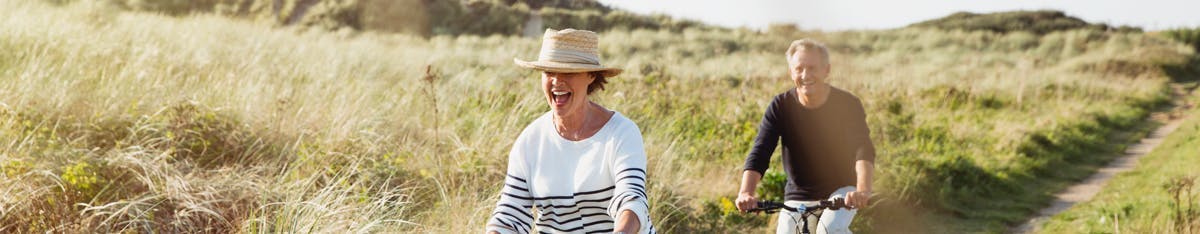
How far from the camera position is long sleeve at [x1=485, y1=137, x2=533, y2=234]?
3.28 metres

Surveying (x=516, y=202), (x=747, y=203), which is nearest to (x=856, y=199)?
(x=747, y=203)

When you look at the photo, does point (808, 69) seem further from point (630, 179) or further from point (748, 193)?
point (630, 179)

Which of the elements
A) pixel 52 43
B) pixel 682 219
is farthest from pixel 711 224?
pixel 52 43

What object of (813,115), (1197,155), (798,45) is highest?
(798,45)

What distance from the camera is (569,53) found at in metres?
3.11

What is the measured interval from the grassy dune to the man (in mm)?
280

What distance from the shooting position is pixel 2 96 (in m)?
6.71

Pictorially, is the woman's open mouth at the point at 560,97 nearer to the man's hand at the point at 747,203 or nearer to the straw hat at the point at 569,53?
the straw hat at the point at 569,53

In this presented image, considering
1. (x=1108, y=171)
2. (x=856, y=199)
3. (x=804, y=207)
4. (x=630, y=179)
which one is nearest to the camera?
(x=630, y=179)

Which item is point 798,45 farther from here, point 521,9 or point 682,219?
point 521,9

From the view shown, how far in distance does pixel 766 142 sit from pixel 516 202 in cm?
148

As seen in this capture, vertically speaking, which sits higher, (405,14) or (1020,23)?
(405,14)

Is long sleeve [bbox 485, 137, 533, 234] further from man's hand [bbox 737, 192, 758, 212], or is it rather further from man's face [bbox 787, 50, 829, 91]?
man's face [bbox 787, 50, 829, 91]

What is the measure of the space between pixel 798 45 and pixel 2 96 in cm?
500
